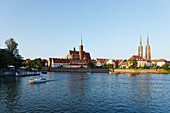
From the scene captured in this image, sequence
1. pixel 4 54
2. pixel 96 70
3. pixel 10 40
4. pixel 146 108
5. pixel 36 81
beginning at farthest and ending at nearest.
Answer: pixel 96 70
pixel 10 40
pixel 4 54
pixel 36 81
pixel 146 108

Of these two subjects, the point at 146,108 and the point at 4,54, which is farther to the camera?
the point at 4,54

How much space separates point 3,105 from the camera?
2634cm

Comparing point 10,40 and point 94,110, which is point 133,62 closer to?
point 10,40

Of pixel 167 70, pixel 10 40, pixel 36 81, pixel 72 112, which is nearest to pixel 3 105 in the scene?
pixel 72 112

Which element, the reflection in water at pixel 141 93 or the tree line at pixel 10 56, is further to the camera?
the tree line at pixel 10 56

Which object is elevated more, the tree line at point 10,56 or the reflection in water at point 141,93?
the tree line at point 10,56

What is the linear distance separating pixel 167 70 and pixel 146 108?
131 metres

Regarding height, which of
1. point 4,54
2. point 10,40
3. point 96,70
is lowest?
point 96,70

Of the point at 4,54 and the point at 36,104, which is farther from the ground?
the point at 4,54

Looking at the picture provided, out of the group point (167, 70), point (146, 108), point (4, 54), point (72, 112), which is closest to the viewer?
point (72, 112)

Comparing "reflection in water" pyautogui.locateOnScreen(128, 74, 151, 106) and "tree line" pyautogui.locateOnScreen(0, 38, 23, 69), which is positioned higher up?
"tree line" pyautogui.locateOnScreen(0, 38, 23, 69)

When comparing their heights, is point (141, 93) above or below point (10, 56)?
below

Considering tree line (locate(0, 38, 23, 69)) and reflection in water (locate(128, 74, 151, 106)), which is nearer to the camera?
reflection in water (locate(128, 74, 151, 106))

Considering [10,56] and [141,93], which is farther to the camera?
[10,56]
